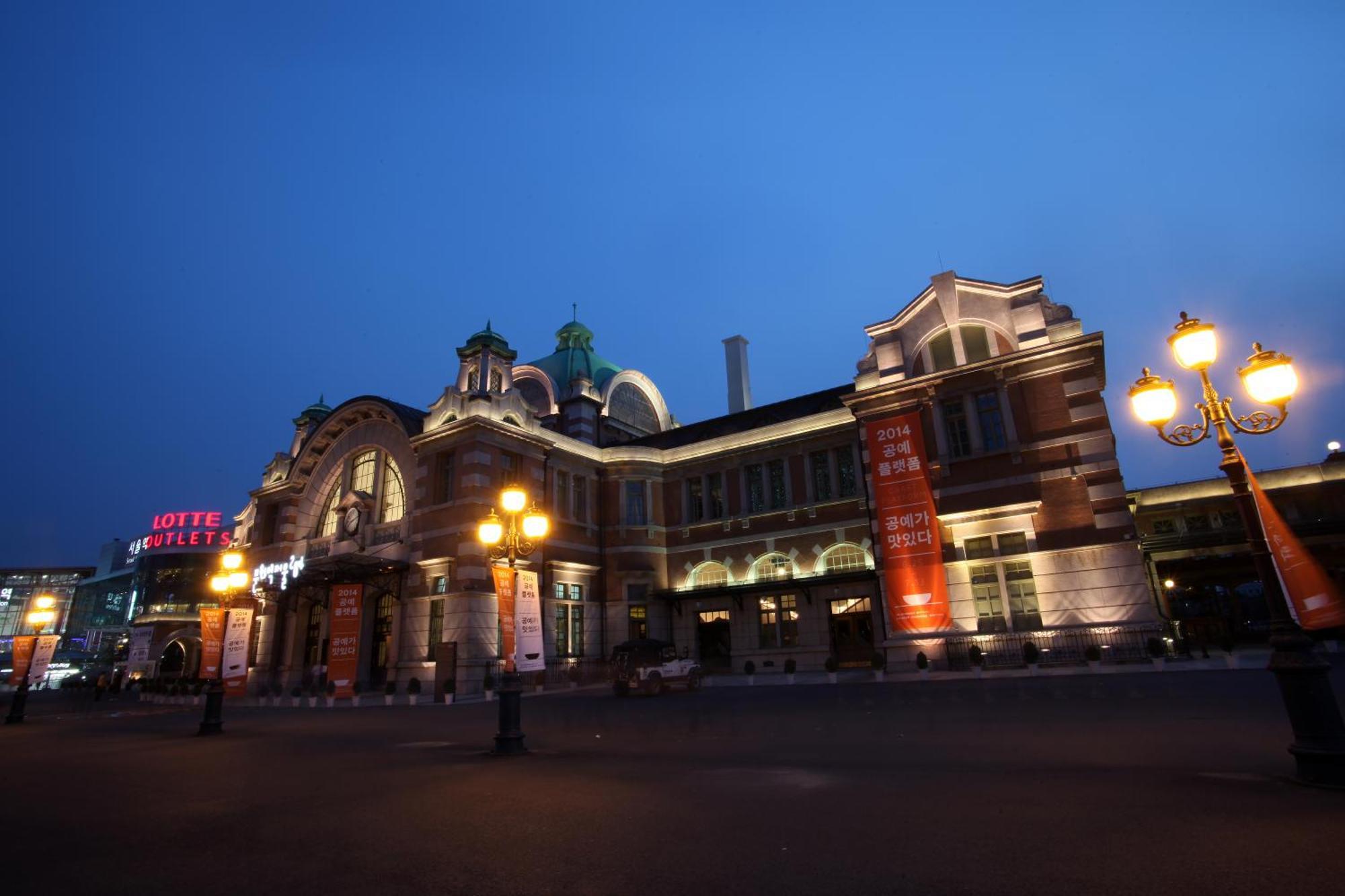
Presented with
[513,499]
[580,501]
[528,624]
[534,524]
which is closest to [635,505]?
[580,501]

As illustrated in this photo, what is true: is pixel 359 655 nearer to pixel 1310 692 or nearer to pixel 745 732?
pixel 745 732

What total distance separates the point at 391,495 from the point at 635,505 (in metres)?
11.5

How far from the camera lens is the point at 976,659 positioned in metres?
22.7

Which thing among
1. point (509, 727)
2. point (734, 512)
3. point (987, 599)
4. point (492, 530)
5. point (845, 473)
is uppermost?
point (845, 473)

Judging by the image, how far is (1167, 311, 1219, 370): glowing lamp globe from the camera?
7.80 meters

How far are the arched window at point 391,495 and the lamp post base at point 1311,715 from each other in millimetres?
30430

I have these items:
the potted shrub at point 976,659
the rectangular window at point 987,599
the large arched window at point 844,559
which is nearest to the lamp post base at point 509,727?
the potted shrub at point 976,659

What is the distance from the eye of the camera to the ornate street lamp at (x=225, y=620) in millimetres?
16031

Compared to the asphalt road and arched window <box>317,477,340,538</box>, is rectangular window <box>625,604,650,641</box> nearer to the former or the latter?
arched window <box>317,477,340,538</box>

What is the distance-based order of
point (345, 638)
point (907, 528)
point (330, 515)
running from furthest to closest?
1. point (330, 515)
2. point (345, 638)
3. point (907, 528)

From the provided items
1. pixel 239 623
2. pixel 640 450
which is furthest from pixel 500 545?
pixel 640 450

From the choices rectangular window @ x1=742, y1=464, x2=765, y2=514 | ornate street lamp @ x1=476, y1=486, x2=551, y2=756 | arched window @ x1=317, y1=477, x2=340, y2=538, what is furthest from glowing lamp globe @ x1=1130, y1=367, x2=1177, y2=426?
arched window @ x1=317, y1=477, x2=340, y2=538

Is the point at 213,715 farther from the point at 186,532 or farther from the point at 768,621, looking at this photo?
the point at 186,532

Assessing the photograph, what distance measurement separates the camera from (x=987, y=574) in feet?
80.8
